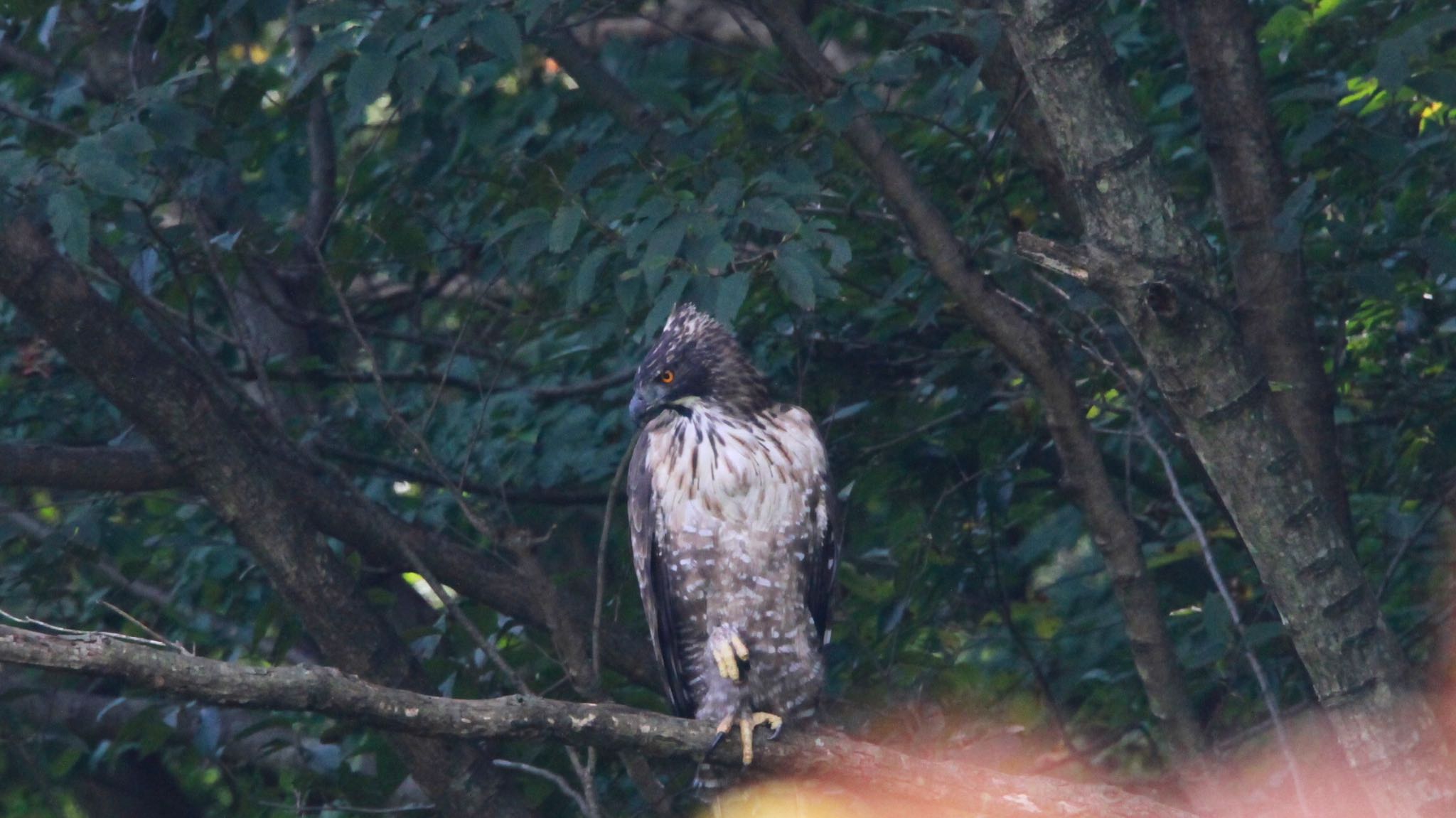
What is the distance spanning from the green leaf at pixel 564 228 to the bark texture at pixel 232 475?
1163 millimetres

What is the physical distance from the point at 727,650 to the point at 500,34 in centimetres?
172

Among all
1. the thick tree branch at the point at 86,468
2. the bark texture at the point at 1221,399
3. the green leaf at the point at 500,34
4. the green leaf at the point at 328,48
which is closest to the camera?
the bark texture at the point at 1221,399

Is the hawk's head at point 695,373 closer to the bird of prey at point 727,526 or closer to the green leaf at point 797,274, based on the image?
the bird of prey at point 727,526

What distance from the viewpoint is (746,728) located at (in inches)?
136

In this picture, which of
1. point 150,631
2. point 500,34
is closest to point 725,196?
point 500,34

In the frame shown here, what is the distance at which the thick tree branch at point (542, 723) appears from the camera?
2248 mm

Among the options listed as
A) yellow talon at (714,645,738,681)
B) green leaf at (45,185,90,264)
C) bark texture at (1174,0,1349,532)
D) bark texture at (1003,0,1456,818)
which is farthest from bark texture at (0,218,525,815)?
→ bark texture at (1174,0,1349,532)

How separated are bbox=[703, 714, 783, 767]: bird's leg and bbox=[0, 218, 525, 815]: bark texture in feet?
2.59

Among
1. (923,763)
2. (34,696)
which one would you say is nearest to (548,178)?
(923,763)

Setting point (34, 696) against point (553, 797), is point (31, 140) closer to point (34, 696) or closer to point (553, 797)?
point (34, 696)

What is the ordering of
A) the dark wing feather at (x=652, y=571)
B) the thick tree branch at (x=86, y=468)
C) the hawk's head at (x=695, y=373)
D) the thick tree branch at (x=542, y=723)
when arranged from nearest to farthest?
the thick tree branch at (x=542, y=723) → the thick tree branch at (x=86, y=468) → the hawk's head at (x=695, y=373) → the dark wing feather at (x=652, y=571)

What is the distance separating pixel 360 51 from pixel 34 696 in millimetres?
2957

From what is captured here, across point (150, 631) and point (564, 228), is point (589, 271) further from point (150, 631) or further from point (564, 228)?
point (150, 631)

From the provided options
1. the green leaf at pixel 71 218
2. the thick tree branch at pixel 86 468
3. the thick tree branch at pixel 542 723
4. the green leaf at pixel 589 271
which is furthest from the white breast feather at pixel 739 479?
the green leaf at pixel 71 218
